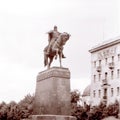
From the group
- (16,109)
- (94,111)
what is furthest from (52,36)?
(16,109)

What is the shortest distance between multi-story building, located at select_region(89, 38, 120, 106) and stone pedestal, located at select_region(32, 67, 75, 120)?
51087 mm

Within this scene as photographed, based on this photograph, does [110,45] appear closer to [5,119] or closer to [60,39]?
[5,119]

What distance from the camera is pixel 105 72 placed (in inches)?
3219

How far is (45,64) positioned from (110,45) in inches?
2122

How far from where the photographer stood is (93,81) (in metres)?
85.8

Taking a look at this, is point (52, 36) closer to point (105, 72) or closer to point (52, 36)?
point (52, 36)

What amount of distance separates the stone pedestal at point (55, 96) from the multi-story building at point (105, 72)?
2011 inches

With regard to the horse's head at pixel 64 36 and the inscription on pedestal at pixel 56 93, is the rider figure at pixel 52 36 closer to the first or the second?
the horse's head at pixel 64 36

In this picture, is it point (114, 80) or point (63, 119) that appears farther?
point (114, 80)

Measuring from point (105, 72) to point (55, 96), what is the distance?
2223 inches

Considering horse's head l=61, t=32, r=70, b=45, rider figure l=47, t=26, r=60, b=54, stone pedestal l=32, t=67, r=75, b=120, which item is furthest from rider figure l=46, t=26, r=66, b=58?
stone pedestal l=32, t=67, r=75, b=120

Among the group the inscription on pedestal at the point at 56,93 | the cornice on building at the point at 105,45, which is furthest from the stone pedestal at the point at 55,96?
A: the cornice on building at the point at 105,45

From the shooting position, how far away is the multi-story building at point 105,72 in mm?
78312

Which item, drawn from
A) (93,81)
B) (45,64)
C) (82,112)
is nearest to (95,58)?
(93,81)
